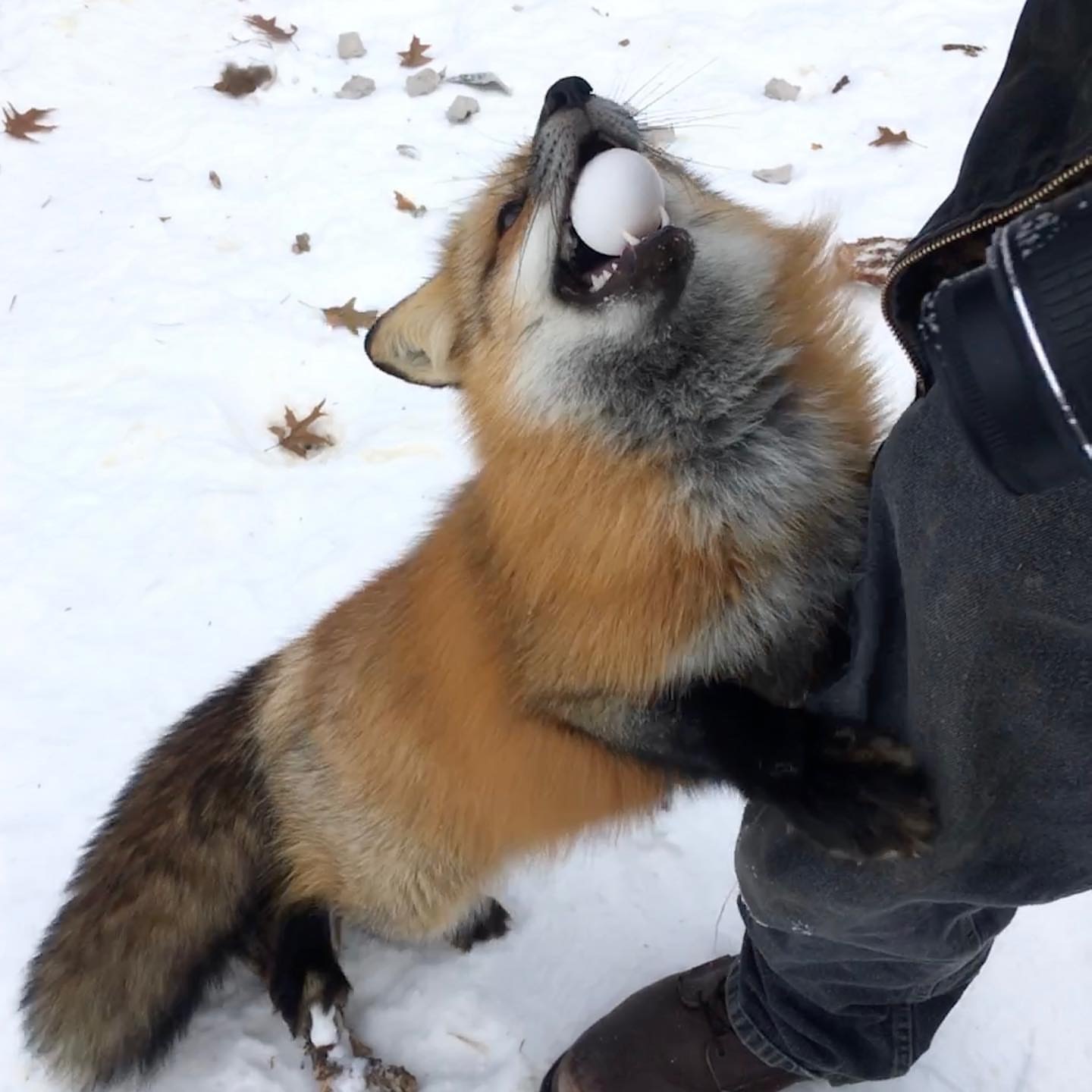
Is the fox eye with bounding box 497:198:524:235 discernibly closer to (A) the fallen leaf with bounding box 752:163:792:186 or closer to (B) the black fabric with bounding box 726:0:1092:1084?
(B) the black fabric with bounding box 726:0:1092:1084

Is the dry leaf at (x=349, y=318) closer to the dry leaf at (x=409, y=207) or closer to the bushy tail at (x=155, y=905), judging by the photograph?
the dry leaf at (x=409, y=207)

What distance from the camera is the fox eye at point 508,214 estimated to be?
2076 millimetres

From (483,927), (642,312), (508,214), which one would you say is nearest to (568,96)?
(508,214)

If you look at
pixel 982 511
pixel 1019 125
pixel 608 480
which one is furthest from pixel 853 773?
pixel 1019 125

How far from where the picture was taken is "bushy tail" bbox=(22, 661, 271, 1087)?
2.09 metres

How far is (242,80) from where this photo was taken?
17.0 ft

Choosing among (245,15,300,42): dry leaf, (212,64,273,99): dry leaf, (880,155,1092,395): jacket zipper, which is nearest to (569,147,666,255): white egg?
(880,155,1092,395): jacket zipper

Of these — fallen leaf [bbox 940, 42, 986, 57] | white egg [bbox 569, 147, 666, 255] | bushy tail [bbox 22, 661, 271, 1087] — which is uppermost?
white egg [bbox 569, 147, 666, 255]

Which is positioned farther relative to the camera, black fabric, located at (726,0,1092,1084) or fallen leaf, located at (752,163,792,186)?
fallen leaf, located at (752,163,792,186)

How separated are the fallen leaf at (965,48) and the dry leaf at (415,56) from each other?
9.49 ft

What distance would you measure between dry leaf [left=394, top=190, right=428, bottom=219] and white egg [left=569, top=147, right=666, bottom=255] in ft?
9.83

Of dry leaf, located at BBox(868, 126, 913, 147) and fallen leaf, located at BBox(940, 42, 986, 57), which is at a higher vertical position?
fallen leaf, located at BBox(940, 42, 986, 57)

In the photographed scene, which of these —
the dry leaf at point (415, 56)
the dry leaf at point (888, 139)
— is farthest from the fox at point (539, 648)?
the dry leaf at point (415, 56)

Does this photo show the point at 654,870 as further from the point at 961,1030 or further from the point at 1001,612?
the point at 1001,612
